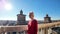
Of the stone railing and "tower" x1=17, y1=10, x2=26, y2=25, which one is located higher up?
"tower" x1=17, y1=10, x2=26, y2=25

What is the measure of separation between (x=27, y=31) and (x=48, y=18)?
4199cm

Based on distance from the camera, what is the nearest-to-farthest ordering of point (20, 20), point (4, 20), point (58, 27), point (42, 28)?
1. point (42, 28)
2. point (58, 27)
3. point (20, 20)
4. point (4, 20)

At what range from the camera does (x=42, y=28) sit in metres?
3.46

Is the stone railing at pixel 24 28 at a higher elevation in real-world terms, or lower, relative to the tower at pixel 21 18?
lower

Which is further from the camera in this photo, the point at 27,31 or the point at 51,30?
the point at 51,30

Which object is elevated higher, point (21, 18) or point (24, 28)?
point (21, 18)

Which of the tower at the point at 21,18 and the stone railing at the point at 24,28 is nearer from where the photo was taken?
the stone railing at the point at 24,28

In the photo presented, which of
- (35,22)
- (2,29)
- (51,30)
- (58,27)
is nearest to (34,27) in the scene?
(35,22)

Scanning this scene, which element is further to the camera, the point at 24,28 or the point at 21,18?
the point at 21,18

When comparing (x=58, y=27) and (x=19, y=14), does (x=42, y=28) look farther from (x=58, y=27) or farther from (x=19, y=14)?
(x=19, y=14)

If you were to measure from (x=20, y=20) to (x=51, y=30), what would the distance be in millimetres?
37316

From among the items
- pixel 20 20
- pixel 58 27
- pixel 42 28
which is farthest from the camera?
pixel 20 20

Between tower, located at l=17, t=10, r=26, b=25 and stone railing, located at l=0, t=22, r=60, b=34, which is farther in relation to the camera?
tower, located at l=17, t=10, r=26, b=25

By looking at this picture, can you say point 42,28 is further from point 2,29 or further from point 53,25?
point 2,29
